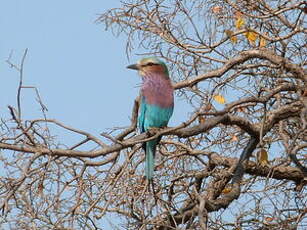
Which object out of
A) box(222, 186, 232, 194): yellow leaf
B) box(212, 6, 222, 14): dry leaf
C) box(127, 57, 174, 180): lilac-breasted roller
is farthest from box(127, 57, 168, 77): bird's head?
box(222, 186, 232, 194): yellow leaf

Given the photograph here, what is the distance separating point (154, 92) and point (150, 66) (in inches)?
7.0

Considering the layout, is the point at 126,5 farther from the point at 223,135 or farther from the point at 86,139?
the point at 86,139

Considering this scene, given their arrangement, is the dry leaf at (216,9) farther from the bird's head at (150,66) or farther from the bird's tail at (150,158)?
the bird's tail at (150,158)

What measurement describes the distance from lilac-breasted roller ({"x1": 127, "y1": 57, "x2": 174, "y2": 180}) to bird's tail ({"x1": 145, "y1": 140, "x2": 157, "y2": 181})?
0.81 ft

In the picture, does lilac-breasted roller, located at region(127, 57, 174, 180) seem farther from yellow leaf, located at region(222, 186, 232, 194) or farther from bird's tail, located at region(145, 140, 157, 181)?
yellow leaf, located at region(222, 186, 232, 194)

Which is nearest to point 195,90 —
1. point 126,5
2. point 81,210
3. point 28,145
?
point 126,5

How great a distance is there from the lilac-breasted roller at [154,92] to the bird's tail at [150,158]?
9.7 inches

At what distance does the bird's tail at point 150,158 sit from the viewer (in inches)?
205

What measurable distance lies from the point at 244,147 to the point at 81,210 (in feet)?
3.96

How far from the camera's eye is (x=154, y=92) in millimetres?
5543

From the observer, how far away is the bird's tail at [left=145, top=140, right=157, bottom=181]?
5219 mm

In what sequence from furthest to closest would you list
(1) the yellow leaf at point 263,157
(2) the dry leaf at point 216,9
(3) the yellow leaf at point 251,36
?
(2) the dry leaf at point 216,9, (3) the yellow leaf at point 251,36, (1) the yellow leaf at point 263,157

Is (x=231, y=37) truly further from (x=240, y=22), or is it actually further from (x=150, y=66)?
(x=150, y=66)

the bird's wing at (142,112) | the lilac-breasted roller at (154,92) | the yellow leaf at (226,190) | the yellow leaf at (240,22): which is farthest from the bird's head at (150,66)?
the yellow leaf at (226,190)
